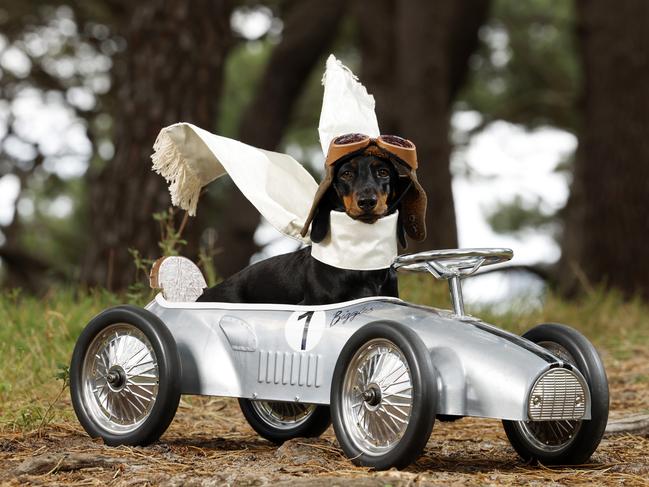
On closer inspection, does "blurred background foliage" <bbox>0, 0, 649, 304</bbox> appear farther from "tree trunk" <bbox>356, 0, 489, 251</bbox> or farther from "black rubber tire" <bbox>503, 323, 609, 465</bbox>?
"black rubber tire" <bbox>503, 323, 609, 465</bbox>

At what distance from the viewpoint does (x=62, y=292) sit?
555 cm

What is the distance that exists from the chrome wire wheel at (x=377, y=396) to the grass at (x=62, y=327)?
3.68 feet

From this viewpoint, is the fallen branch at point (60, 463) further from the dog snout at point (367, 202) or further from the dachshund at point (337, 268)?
the dog snout at point (367, 202)

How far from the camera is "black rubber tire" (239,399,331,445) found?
354cm

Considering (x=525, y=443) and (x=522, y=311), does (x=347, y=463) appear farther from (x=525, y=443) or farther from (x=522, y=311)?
(x=522, y=311)

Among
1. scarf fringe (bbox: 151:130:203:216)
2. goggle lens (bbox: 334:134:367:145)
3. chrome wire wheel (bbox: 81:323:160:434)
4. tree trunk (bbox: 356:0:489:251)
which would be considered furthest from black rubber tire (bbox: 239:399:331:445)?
tree trunk (bbox: 356:0:489:251)

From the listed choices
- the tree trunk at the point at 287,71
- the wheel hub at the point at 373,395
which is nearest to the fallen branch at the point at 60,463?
the wheel hub at the point at 373,395

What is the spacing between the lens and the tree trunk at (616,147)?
855 centimetres

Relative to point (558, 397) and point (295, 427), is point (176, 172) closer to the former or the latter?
point (295, 427)

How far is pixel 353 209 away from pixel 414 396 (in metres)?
0.67

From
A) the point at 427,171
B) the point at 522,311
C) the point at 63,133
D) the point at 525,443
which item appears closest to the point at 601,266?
the point at 427,171

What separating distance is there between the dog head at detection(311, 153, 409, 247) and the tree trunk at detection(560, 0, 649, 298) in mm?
5558

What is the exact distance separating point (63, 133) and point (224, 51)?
23.6 feet

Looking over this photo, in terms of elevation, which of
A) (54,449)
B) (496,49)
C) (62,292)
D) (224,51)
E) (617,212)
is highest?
(496,49)
